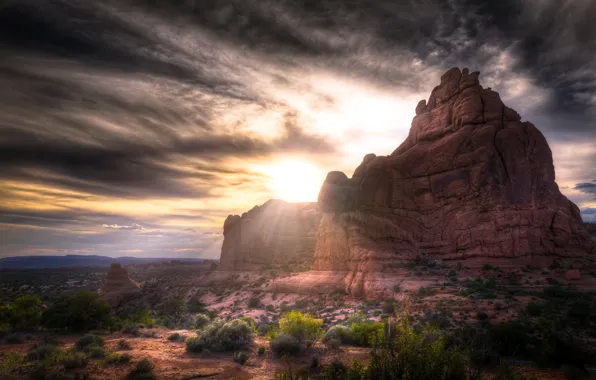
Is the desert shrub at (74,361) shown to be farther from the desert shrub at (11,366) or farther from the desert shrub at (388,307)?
the desert shrub at (388,307)

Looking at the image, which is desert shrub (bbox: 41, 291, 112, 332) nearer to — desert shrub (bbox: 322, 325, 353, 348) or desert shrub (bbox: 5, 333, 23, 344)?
desert shrub (bbox: 5, 333, 23, 344)

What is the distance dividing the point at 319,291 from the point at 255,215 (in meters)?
32.0

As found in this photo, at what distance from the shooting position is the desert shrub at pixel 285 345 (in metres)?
15.8

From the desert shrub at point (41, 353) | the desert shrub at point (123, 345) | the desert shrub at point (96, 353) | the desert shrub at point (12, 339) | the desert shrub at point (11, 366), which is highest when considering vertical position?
the desert shrub at point (11, 366)

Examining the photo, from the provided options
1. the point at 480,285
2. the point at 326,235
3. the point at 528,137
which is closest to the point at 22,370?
the point at 480,285

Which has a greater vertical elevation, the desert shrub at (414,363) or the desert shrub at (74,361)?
the desert shrub at (414,363)

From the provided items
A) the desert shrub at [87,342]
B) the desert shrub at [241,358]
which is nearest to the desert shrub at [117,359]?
the desert shrub at [87,342]

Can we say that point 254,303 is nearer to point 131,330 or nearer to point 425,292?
point 131,330

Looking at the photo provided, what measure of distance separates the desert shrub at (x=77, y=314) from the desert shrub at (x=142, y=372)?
566 inches

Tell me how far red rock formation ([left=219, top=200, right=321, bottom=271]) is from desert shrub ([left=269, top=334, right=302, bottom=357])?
39.3m

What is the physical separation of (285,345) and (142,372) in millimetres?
6973

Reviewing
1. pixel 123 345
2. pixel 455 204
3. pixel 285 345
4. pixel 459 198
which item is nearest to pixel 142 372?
pixel 123 345

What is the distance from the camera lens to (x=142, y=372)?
12.3m

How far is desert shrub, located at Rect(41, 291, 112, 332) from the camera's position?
22.5 meters
